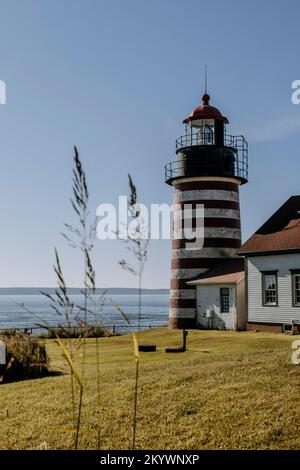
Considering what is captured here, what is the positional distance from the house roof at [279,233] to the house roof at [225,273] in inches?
65.6

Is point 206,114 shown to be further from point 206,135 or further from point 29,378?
point 29,378

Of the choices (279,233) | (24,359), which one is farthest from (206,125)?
(24,359)

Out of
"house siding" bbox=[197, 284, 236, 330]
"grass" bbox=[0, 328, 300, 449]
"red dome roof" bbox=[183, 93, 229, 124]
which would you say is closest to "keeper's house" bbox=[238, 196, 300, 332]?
"house siding" bbox=[197, 284, 236, 330]

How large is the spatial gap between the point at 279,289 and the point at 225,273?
4.67 m

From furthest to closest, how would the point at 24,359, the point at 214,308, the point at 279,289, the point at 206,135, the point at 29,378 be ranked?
the point at 206,135, the point at 214,308, the point at 279,289, the point at 24,359, the point at 29,378

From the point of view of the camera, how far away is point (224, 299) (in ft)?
112

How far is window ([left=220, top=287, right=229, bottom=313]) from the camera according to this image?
3384cm

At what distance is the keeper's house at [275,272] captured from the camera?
29297mm

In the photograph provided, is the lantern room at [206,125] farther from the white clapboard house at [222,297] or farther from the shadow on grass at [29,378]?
the shadow on grass at [29,378]

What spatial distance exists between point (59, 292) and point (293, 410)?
22.5 ft

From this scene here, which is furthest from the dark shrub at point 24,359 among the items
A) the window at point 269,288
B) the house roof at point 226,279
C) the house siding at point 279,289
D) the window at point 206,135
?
the window at point 206,135

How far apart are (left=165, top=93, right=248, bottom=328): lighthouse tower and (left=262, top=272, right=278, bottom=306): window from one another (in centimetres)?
452
